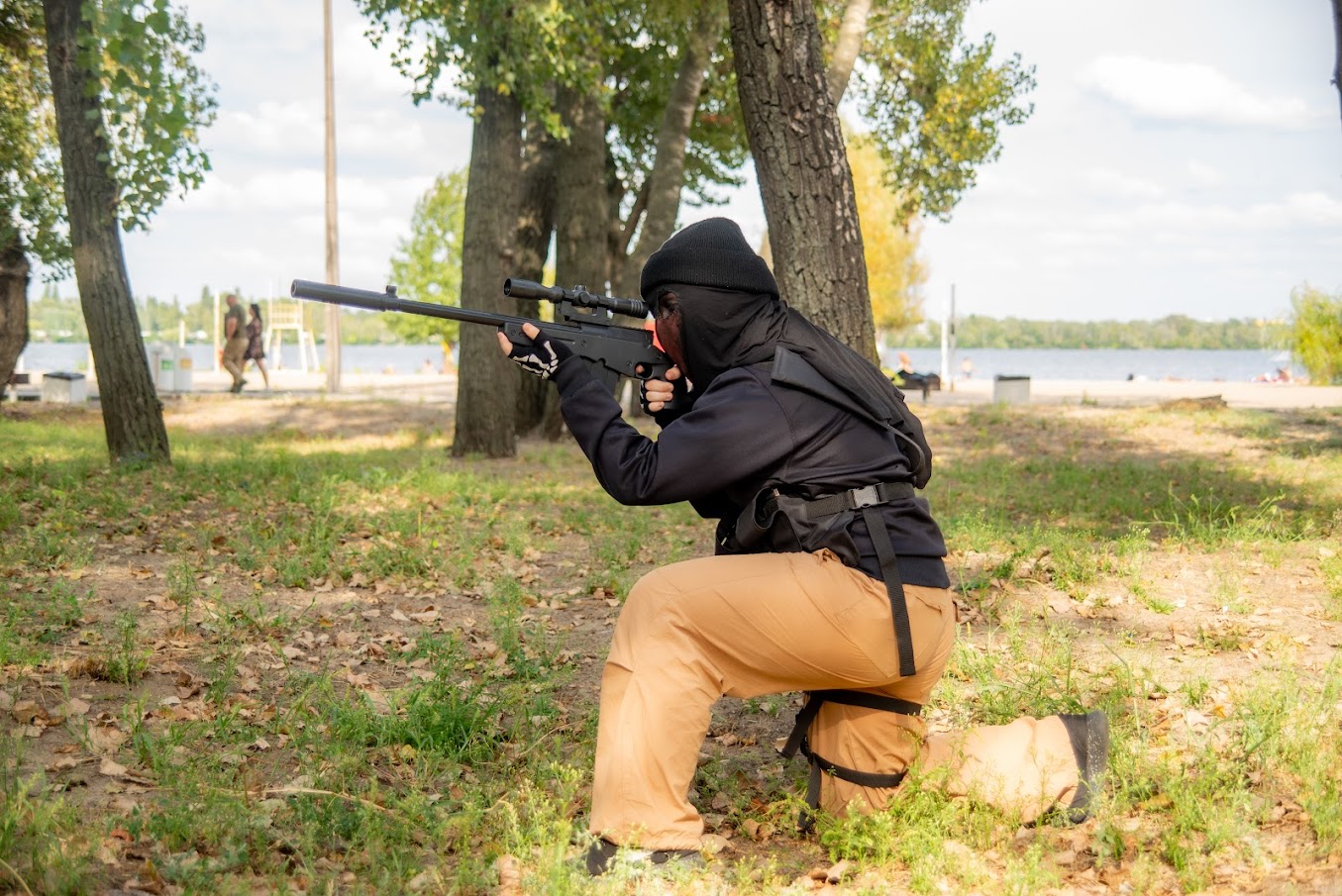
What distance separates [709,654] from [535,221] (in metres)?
13.0

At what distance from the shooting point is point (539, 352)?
161 inches

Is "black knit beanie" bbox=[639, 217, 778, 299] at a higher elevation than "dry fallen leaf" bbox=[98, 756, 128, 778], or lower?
higher

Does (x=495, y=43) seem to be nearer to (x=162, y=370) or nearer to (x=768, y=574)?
(x=768, y=574)

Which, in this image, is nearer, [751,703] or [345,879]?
[345,879]

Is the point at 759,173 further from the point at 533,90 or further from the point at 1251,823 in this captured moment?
the point at 533,90

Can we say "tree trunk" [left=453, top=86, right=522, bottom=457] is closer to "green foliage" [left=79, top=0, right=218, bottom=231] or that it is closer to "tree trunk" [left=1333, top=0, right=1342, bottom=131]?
"green foliage" [left=79, top=0, right=218, bottom=231]

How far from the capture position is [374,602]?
22.5 ft

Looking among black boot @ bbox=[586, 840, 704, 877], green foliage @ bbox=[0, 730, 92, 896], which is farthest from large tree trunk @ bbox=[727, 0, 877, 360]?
green foliage @ bbox=[0, 730, 92, 896]

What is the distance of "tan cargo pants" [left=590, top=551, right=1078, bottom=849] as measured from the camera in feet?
11.4

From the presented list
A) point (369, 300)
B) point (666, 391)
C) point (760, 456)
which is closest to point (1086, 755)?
point (760, 456)

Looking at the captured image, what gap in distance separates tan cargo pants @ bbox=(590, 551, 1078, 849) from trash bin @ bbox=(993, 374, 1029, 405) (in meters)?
21.1

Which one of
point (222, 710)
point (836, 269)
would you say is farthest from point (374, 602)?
point (836, 269)

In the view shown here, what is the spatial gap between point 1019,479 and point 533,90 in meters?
6.49

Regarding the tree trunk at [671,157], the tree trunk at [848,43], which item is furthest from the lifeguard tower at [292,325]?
the tree trunk at [848,43]
